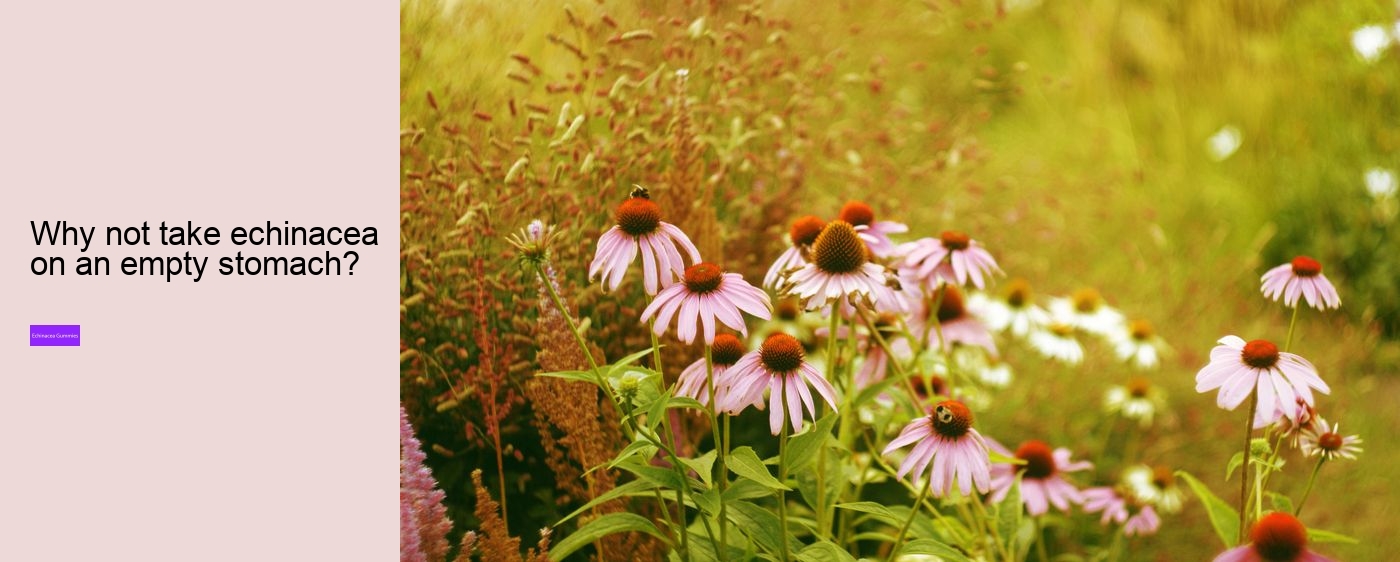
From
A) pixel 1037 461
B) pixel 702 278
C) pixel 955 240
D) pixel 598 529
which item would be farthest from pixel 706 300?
pixel 1037 461

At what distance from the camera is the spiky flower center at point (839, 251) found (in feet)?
4.62

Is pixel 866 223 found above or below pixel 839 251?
above

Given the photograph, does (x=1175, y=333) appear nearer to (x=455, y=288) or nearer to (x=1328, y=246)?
(x=1328, y=246)

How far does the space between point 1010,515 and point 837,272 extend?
58 centimetres

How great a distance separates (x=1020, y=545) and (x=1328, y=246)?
2554 mm

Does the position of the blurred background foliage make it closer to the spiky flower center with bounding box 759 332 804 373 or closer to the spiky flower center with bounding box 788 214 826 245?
the spiky flower center with bounding box 788 214 826 245

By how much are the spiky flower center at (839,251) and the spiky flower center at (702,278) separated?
0.52 feet

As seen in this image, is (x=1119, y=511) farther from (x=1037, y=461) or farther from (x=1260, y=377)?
(x=1260, y=377)

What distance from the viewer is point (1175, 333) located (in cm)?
328

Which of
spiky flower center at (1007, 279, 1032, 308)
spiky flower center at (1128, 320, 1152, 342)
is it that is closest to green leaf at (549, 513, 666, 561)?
spiky flower center at (1007, 279, 1032, 308)

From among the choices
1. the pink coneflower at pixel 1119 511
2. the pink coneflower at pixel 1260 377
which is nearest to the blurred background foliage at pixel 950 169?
the pink coneflower at pixel 1119 511

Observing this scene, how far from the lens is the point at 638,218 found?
4.38 feet

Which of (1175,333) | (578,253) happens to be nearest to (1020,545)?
(578,253)
